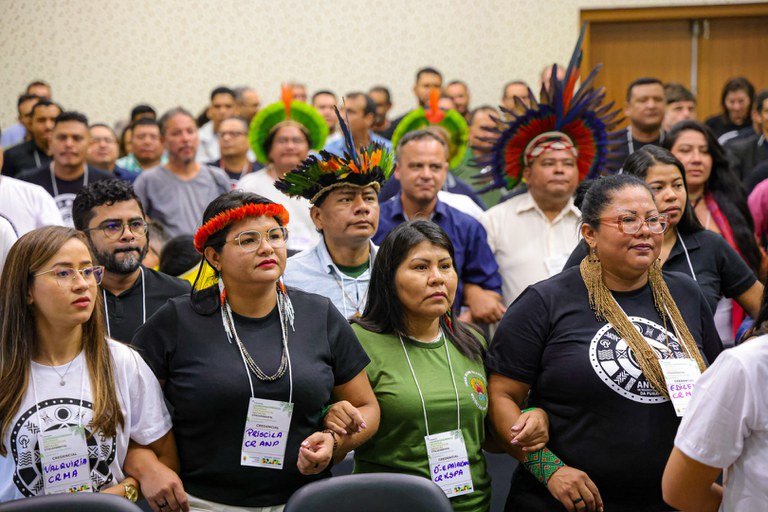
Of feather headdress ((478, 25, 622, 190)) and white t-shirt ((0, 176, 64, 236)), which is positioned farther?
feather headdress ((478, 25, 622, 190))

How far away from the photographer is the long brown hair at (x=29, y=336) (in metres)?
2.33

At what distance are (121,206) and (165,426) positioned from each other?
1123 millimetres

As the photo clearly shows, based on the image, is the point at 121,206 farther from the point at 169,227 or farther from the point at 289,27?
the point at 289,27

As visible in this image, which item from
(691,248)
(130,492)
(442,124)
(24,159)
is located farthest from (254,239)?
(24,159)

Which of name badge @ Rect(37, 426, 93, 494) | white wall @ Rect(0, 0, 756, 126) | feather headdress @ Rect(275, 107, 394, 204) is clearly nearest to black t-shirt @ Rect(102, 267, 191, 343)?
feather headdress @ Rect(275, 107, 394, 204)

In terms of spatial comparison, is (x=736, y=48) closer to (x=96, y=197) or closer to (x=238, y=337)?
(x=96, y=197)

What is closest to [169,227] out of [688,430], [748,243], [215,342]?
[215,342]

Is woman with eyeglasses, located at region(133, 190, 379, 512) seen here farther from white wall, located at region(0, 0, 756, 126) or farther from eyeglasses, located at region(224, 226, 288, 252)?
white wall, located at region(0, 0, 756, 126)

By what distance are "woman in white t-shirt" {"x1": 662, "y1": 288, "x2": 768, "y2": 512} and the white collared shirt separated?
2066mm

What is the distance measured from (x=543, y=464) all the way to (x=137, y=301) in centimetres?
155

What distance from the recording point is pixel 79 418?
7.67 ft

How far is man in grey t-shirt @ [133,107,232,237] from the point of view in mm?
5242

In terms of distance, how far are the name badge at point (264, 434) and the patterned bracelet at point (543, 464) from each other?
750 mm

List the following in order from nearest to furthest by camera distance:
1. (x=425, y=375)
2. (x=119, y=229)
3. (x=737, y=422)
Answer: (x=737, y=422) < (x=425, y=375) < (x=119, y=229)
